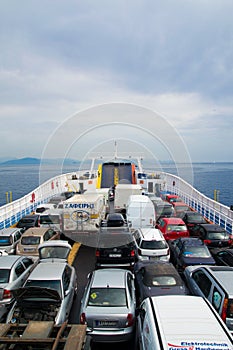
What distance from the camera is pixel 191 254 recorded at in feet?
30.8

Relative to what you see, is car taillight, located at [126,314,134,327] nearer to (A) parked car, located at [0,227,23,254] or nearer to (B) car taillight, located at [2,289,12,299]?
(B) car taillight, located at [2,289,12,299]

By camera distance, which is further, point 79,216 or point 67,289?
point 79,216

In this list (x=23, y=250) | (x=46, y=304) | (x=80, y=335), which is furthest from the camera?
(x=23, y=250)

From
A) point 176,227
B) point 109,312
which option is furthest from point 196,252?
point 109,312

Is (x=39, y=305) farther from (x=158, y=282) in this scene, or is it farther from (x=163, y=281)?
(x=163, y=281)

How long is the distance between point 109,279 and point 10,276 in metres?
2.68

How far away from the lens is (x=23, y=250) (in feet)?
34.3

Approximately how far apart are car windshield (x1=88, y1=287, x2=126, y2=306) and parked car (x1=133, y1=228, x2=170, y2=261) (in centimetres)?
354

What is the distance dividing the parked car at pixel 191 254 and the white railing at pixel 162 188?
490 cm

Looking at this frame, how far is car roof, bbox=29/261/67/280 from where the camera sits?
22.5ft

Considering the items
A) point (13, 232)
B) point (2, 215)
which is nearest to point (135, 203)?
point (13, 232)

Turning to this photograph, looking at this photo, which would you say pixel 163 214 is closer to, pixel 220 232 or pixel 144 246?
pixel 220 232

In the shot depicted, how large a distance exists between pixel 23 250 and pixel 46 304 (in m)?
4.95

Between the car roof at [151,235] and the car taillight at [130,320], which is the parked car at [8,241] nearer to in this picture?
the car roof at [151,235]
